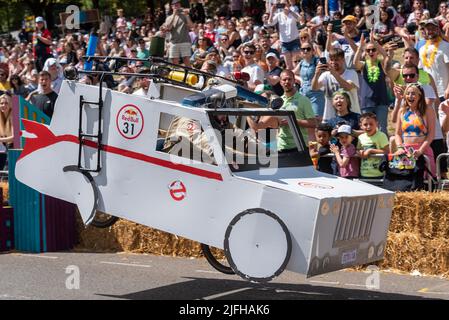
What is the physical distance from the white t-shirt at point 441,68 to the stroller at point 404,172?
371 cm

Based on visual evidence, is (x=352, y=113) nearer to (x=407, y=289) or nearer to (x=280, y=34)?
(x=407, y=289)

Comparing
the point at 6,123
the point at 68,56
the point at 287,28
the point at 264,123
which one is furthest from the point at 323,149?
the point at 68,56

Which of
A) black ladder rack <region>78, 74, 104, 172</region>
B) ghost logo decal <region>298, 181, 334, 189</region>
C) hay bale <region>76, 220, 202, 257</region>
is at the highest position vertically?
black ladder rack <region>78, 74, 104, 172</region>

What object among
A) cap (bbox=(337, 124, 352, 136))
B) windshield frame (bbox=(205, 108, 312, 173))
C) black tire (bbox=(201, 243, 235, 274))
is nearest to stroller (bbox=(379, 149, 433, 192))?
cap (bbox=(337, 124, 352, 136))

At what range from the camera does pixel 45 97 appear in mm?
16688

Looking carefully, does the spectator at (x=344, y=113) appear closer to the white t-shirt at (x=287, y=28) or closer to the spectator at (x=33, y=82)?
the white t-shirt at (x=287, y=28)

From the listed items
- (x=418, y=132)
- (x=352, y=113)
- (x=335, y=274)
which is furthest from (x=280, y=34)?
(x=335, y=274)

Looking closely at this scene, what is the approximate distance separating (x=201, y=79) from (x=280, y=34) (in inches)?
326


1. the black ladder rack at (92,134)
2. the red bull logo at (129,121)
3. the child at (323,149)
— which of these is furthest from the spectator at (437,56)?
the black ladder rack at (92,134)

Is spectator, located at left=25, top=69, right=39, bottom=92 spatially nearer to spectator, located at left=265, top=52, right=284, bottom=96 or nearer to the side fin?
spectator, located at left=265, top=52, right=284, bottom=96

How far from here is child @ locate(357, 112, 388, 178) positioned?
13.0 meters

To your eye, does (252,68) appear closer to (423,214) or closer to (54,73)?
(54,73)

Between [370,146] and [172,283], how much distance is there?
3601 millimetres

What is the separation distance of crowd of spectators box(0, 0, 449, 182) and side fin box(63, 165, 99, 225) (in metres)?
1.41
